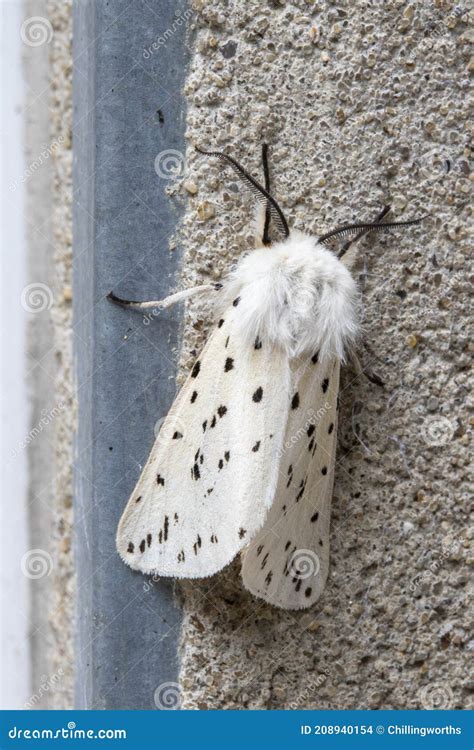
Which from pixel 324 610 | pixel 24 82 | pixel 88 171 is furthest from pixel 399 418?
pixel 24 82
